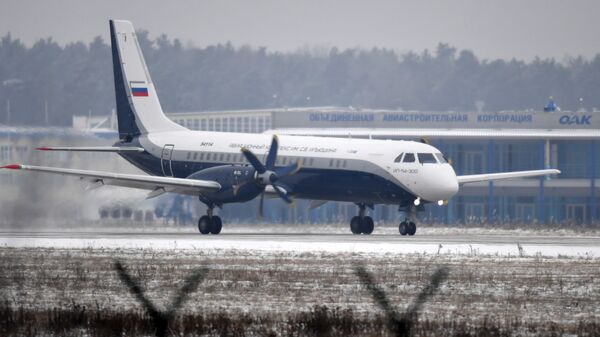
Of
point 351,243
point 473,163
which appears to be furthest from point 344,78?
point 351,243

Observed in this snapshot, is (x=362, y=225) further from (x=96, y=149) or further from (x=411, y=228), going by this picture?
(x=96, y=149)

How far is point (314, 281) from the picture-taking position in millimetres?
26781

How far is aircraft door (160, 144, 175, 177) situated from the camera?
48906 mm

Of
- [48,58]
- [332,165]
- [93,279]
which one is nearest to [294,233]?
[332,165]

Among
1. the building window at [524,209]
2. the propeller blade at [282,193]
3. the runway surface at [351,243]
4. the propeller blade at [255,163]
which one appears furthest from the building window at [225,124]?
the propeller blade at [255,163]

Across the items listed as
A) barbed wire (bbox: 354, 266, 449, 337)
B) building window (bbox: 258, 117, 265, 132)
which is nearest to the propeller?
barbed wire (bbox: 354, 266, 449, 337)

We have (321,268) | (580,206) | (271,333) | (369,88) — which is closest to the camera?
(271,333)

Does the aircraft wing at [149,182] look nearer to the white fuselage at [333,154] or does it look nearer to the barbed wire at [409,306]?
the white fuselage at [333,154]

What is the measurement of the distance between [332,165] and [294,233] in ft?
13.5

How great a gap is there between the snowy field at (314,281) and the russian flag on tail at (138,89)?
11.5 m

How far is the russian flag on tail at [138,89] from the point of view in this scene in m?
51.2

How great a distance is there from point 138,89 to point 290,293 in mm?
28019

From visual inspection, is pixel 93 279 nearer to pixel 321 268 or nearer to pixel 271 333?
pixel 321 268

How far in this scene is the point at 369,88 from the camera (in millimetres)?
160875
